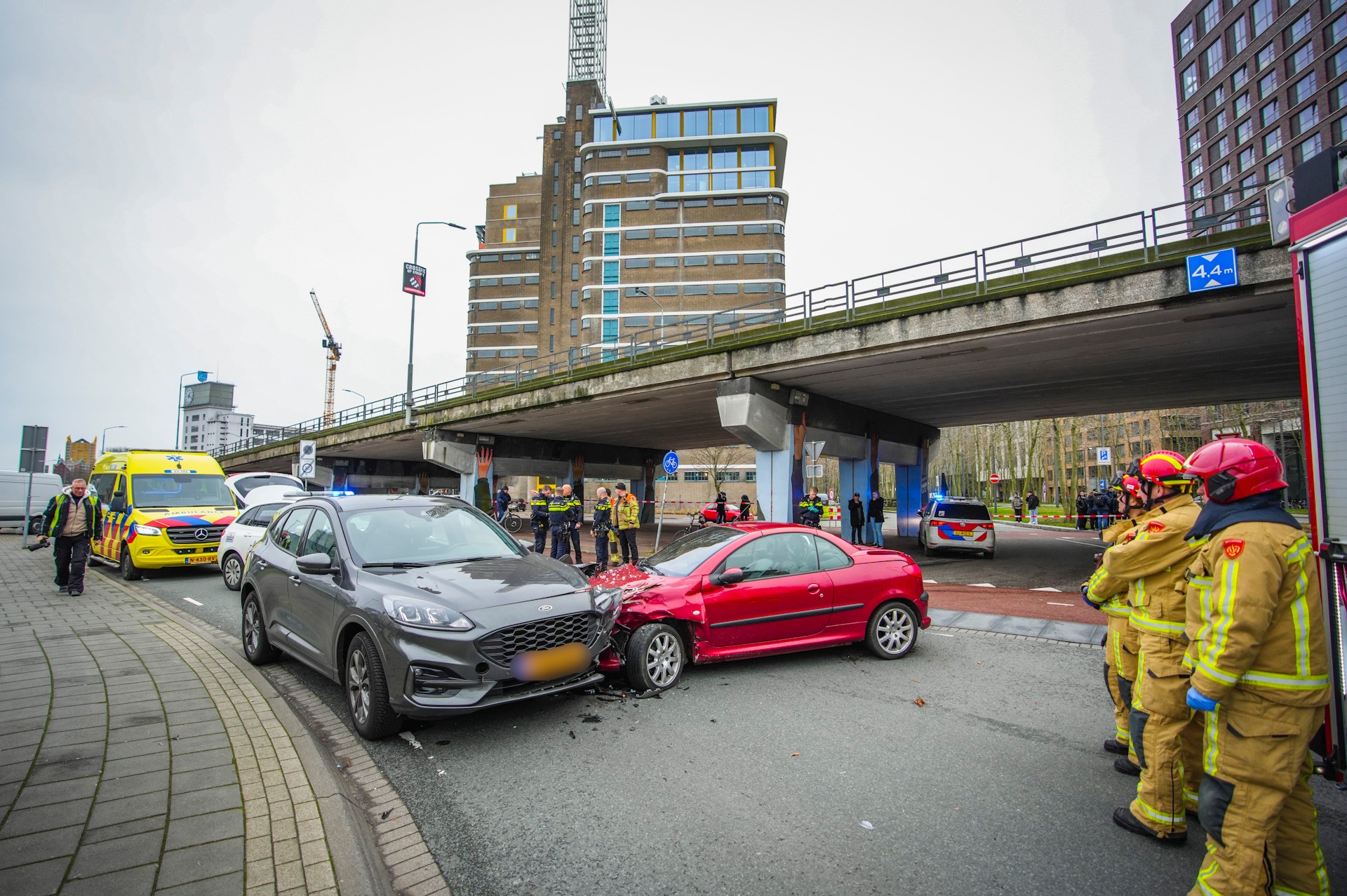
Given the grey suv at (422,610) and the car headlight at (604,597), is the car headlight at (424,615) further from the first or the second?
the car headlight at (604,597)

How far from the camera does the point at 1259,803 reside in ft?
8.34

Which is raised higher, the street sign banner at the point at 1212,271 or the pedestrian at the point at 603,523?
the street sign banner at the point at 1212,271

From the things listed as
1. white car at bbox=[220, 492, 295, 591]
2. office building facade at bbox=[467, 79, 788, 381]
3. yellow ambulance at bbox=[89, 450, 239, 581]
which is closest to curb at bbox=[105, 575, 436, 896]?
white car at bbox=[220, 492, 295, 591]

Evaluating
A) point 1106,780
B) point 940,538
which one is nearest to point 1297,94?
point 940,538

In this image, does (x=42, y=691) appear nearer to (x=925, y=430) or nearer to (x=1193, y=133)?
(x=925, y=430)

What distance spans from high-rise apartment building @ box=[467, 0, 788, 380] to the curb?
183 feet

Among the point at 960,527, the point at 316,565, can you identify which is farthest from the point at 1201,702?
the point at 960,527

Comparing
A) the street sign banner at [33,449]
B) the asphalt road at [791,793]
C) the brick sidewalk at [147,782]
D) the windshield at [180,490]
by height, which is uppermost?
the street sign banner at [33,449]

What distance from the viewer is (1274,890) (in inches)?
103

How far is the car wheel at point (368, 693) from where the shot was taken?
14.4 ft

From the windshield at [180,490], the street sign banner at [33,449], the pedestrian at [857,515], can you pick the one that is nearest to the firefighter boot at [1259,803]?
the windshield at [180,490]

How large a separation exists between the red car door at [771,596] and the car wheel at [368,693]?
2.69 m

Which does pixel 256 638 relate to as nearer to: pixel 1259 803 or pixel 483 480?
pixel 1259 803

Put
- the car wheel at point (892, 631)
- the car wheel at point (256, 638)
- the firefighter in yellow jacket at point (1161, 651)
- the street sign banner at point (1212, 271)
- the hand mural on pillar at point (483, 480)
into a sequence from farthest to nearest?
1. the hand mural on pillar at point (483, 480)
2. the street sign banner at point (1212, 271)
3. the car wheel at point (892, 631)
4. the car wheel at point (256, 638)
5. the firefighter in yellow jacket at point (1161, 651)
